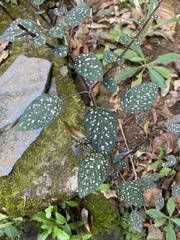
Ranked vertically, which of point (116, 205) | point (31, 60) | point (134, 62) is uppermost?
point (31, 60)

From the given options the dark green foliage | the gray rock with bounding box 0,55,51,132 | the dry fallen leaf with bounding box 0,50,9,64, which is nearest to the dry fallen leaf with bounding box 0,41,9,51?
the dry fallen leaf with bounding box 0,50,9,64

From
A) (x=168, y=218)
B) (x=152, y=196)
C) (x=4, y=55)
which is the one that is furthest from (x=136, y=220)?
(x=4, y=55)

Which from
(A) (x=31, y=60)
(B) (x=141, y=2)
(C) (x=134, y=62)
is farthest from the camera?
(B) (x=141, y=2)

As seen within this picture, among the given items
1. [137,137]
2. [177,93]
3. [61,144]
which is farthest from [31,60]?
[177,93]

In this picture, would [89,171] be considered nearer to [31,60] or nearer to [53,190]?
[53,190]

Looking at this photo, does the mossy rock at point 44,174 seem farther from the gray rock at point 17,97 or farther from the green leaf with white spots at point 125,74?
the green leaf with white spots at point 125,74

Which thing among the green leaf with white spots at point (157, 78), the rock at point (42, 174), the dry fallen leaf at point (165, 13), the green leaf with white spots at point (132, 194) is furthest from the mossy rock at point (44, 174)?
the dry fallen leaf at point (165, 13)

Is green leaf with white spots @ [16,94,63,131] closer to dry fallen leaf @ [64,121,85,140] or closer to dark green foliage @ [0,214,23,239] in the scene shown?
dry fallen leaf @ [64,121,85,140]
